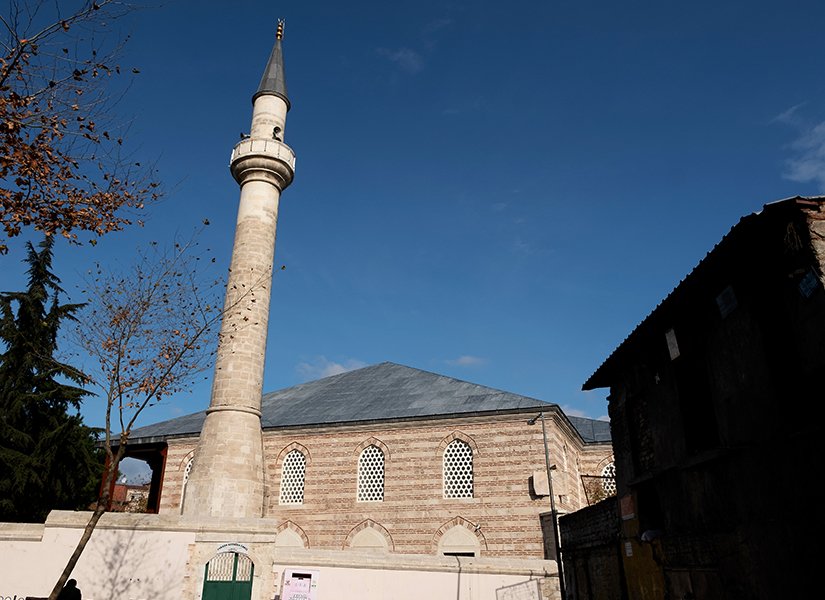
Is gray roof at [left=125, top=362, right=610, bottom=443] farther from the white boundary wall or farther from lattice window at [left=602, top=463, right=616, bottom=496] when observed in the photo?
the white boundary wall

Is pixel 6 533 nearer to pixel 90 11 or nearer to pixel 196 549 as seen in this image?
pixel 196 549

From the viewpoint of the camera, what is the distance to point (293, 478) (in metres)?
21.4

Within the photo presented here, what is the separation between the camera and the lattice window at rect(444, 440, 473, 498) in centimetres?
1917

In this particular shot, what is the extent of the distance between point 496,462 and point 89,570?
38.6 feet

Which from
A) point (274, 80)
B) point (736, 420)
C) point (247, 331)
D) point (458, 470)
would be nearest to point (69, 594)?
point (247, 331)

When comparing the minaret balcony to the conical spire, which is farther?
the conical spire

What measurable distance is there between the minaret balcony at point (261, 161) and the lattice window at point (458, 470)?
34.5 feet

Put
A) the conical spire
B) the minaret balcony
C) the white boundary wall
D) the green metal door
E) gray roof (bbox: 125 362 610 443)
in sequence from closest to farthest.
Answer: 1. the white boundary wall
2. the green metal door
3. the minaret balcony
4. the conical spire
5. gray roof (bbox: 125 362 610 443)

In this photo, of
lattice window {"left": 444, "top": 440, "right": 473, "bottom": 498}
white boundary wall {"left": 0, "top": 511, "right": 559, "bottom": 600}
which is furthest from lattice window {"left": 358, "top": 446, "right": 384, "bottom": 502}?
white boundary wall {"left": 0, "top": 511, "right": 559, "bottom": 600}

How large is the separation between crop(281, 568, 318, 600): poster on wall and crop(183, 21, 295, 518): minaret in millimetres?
1726

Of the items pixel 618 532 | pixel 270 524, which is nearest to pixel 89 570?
pixel 270 524

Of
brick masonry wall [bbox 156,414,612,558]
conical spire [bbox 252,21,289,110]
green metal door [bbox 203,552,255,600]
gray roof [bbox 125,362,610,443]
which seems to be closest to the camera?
green metal door [bbox 203,552,255,600]

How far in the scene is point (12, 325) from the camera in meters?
21.4

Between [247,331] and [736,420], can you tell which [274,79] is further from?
[736,420]
